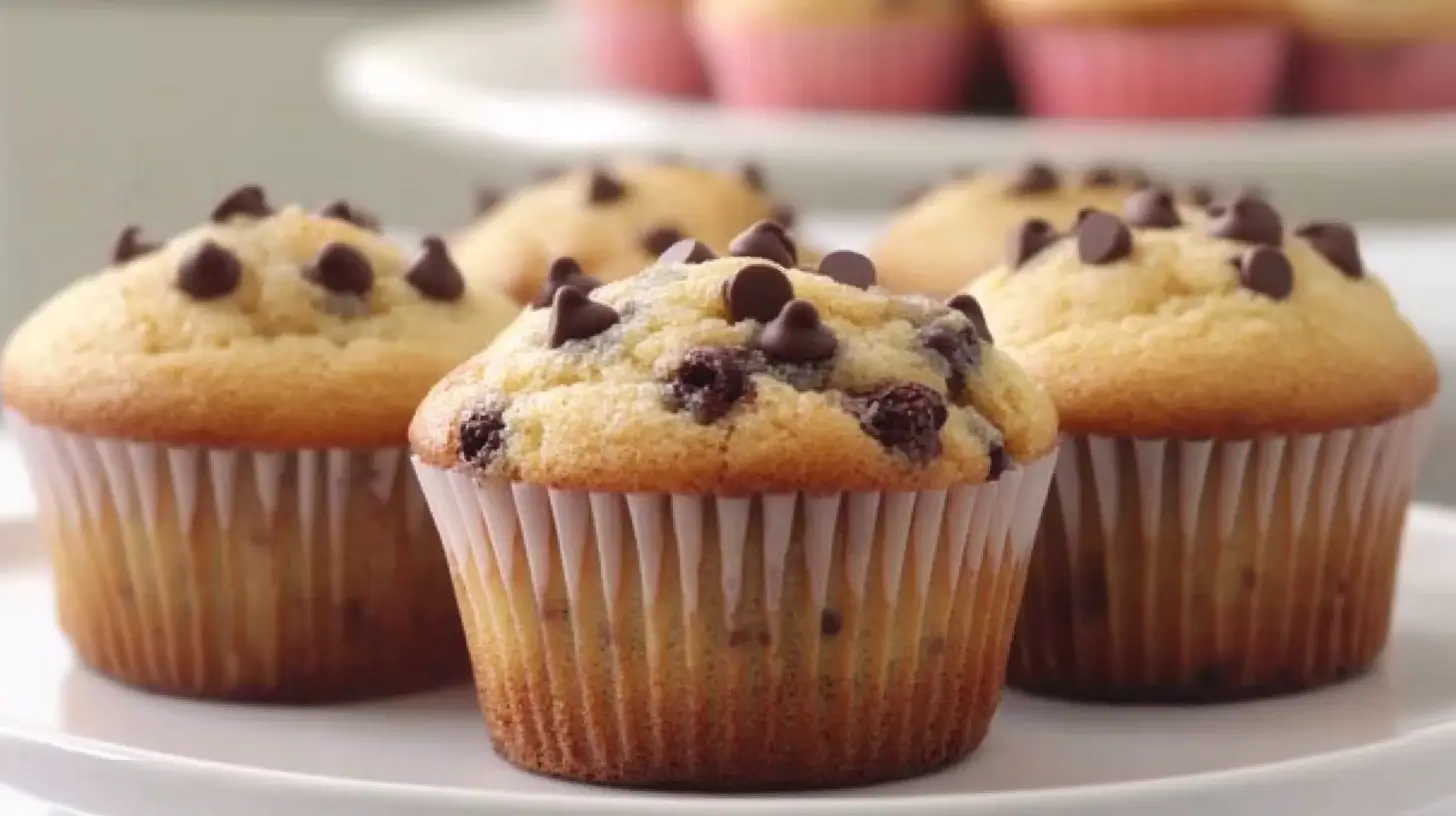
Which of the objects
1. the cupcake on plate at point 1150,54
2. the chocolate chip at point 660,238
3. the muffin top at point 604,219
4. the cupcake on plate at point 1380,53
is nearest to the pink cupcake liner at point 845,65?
the cupcake on plate at point 1150,54

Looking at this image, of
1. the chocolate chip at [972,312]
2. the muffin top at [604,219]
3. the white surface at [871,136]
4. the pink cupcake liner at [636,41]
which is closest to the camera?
the chocolate chip at [972,312]

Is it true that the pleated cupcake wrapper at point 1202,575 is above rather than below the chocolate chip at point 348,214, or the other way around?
below

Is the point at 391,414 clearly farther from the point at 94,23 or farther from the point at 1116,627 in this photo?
the point at 94,23

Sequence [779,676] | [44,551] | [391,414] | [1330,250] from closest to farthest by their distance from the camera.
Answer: [779,676] → [391,414] → [1330,250] → [44,551]

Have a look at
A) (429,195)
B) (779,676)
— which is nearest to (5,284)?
(429,195)

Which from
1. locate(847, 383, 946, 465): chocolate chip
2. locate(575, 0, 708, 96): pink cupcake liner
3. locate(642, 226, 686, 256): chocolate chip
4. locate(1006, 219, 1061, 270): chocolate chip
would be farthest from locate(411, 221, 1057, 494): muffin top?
locate(575, 0, 708, 96): pink cupcake liner

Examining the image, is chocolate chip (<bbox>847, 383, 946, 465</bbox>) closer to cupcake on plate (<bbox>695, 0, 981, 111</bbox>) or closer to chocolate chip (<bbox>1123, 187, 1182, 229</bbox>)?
chocolate chip (<bbox>1123, 187, 1182, 229</bbox>)

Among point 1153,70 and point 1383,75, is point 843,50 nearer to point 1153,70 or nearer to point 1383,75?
point 1153,70

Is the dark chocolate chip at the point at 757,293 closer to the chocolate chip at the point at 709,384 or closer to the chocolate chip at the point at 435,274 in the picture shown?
the chocolate chip at the point at 709,384
